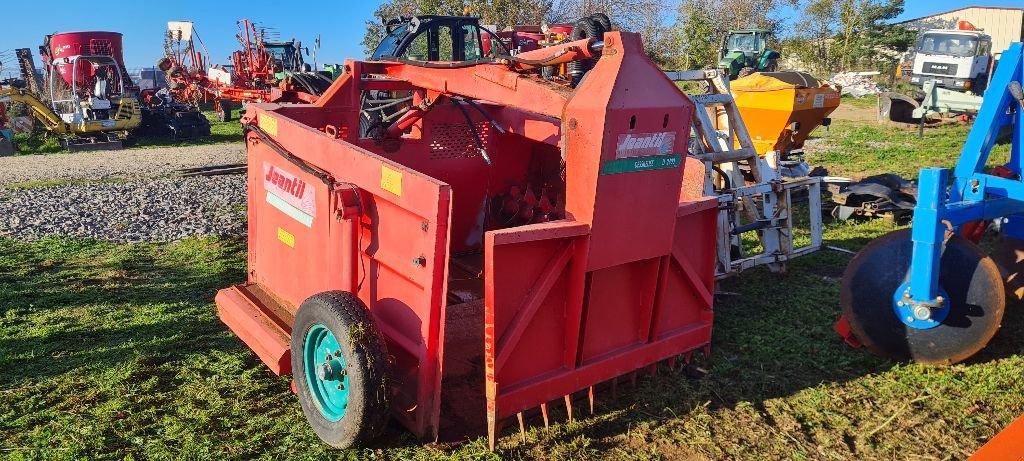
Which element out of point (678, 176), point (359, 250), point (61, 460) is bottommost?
point (61, 460)

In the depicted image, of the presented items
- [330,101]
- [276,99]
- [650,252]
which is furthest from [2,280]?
[650,252]

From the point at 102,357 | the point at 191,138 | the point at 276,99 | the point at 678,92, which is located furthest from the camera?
the point at 191,138

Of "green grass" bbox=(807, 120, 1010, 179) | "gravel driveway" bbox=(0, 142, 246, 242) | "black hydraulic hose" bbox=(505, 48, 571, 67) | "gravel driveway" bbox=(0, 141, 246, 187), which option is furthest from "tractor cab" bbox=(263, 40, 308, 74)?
"black hydraulic hose" bbox=(505, 48, 571, 67)

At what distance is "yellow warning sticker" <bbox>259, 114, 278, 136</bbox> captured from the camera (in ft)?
13.6

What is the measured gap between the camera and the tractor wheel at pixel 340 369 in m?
3.04

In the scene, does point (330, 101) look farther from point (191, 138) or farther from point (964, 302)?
point (191, 138)

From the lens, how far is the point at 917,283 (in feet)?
13.0

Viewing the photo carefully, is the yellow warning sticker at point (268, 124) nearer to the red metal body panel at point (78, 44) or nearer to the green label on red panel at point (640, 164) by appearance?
the green label on red panel at point (640, 164)

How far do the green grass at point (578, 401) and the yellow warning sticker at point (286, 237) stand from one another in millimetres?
740

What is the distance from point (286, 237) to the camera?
4117 millimetres

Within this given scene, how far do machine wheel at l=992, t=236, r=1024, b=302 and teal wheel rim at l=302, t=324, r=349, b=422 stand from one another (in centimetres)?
400

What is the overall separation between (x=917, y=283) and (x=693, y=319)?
1.22 metres

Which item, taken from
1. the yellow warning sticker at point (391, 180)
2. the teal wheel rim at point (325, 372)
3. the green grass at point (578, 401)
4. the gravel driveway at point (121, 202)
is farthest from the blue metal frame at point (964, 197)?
the gravel driveway at point (121, 202)

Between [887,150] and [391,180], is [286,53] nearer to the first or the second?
[887,150]
